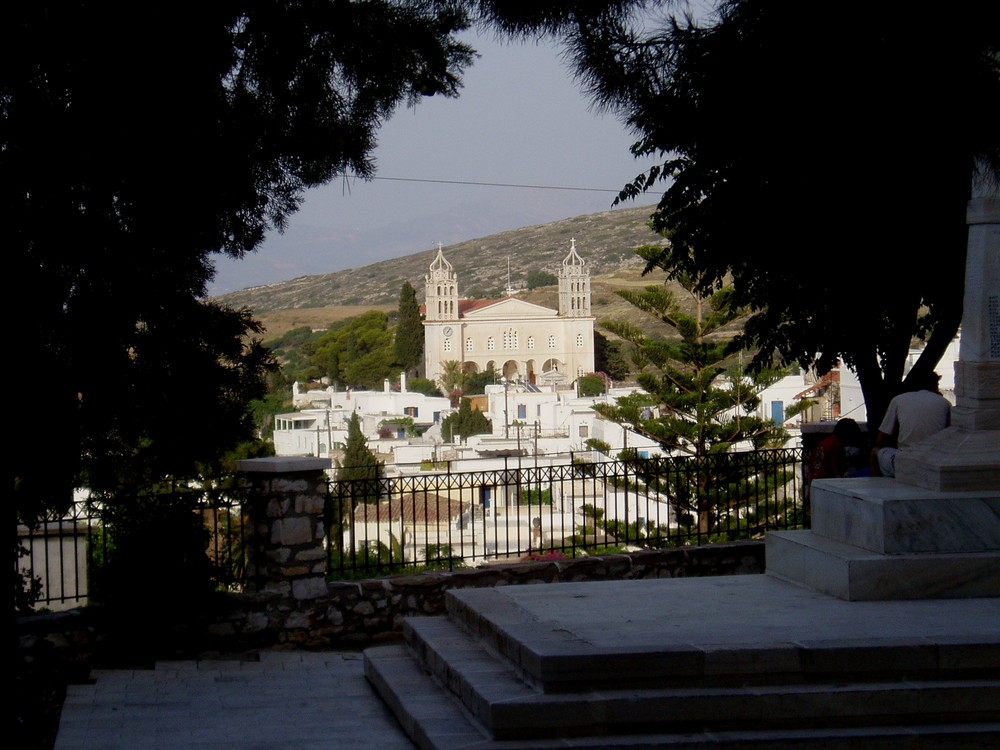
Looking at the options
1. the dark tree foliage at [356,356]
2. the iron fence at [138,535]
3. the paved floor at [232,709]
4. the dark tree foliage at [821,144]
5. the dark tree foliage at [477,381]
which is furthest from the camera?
the dark tree foliage at [477,381]

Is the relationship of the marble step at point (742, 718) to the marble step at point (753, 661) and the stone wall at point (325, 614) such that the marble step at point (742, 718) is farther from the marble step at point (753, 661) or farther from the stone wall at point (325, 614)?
the stone wall at point (325, 614)

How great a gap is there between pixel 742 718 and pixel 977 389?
2344mm

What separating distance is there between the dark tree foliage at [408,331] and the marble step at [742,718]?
319 ft

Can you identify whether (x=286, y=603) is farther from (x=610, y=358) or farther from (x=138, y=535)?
(x=610, y=358)

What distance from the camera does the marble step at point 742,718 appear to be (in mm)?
3945

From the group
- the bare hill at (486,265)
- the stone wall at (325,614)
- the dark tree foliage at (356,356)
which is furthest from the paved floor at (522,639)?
the bare hill at (486,265)

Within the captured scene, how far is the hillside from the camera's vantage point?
5546 inches

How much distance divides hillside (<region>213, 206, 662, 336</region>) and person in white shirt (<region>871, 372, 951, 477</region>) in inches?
4933

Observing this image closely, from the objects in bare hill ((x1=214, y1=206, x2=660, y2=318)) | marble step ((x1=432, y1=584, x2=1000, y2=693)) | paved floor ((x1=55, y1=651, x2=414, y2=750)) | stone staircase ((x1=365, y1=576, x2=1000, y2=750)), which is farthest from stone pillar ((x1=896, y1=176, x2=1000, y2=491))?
bare hill ((x1=214, y1=206, x2=660, y2=318))

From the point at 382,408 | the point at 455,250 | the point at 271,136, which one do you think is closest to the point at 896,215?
the point at 271,136

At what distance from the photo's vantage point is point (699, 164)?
26.7 feet

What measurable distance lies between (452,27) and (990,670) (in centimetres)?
420

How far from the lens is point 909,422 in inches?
247

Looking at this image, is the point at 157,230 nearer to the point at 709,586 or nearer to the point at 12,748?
the point at 12,748
